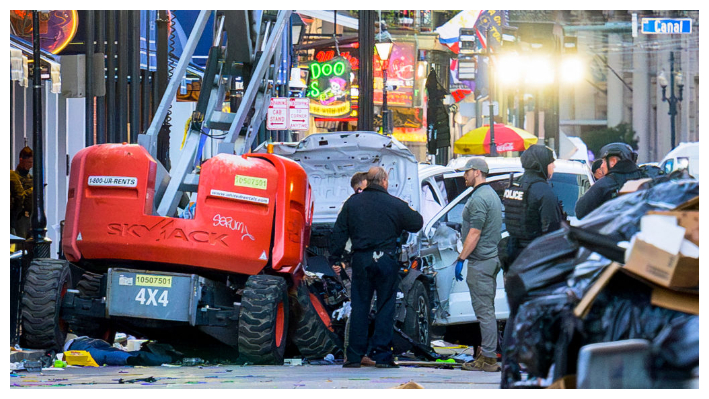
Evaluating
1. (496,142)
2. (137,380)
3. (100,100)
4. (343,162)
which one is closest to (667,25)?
(496,142)

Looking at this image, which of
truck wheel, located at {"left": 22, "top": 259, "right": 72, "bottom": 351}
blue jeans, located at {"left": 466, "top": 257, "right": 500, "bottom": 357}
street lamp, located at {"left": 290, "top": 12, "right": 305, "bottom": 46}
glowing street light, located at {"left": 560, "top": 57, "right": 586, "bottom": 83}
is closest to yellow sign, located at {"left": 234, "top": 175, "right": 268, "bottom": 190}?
truck wheel, located at {"left": 22, "top": 259, "right": 72, "bottom": 351}

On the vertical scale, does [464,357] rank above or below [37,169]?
below

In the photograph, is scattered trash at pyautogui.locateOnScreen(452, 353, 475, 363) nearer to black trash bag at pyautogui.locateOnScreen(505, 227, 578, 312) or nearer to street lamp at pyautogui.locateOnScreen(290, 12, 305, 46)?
black trash bag at pyautogui.locateOnScreen(505, 227, 578, 312)

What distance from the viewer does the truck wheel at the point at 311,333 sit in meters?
10.8

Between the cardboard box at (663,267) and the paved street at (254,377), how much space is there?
2.86 meters

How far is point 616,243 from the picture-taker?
579 centimetres

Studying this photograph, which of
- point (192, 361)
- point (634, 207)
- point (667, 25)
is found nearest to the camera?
point (634, 207)

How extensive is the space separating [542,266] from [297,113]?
1444cm

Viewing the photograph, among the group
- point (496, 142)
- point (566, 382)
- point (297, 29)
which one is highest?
point (297, 29)

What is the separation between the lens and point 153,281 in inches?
388

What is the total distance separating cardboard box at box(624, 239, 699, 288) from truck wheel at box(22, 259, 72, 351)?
5772 mm

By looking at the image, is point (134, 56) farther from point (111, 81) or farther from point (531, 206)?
point (531, 206)

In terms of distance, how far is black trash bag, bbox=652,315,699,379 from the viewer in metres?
5.24
